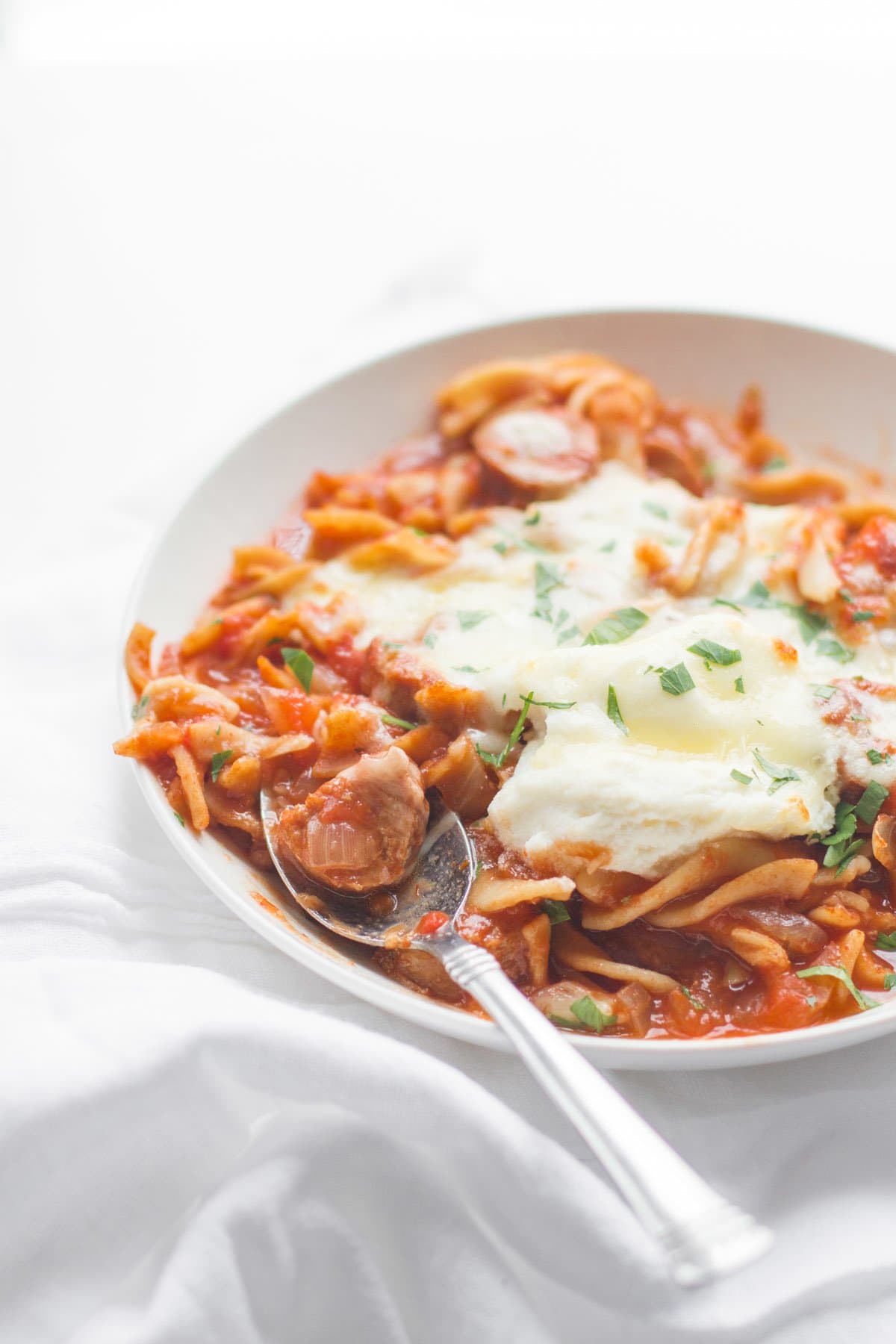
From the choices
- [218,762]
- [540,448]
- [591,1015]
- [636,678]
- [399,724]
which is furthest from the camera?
[540,448]

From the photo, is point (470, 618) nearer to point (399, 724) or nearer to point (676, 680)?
point (399, 724)

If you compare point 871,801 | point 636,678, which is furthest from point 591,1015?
point 871,801

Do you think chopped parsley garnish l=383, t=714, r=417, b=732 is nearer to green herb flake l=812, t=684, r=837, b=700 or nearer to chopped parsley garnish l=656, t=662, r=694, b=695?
chopped parsley garnish l=656, t=662, r=694, b=695

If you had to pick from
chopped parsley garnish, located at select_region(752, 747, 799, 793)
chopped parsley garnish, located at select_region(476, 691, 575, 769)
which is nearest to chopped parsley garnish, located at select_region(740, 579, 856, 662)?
chopped parsley garnish, located at select_region(752, 747, 799, 793)

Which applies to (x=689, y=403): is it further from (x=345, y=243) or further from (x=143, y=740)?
(x=143, y=740)

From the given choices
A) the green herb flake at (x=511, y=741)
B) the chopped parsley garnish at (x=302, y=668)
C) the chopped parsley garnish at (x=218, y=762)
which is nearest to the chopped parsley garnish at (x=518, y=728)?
the green herb flake at (x=511, y=741)

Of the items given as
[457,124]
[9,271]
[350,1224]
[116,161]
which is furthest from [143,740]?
[457,124]
